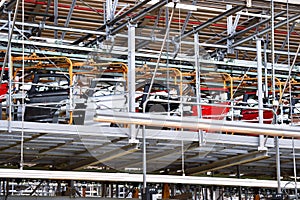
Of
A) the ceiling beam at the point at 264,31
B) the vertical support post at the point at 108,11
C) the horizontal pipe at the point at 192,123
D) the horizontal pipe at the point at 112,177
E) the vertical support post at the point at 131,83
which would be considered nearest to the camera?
the horizontal pipe at the point at 192,123

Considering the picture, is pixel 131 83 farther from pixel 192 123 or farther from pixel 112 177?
pixel 192 123

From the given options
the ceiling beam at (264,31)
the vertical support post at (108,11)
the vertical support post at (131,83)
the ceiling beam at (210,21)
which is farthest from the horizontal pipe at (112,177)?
the vertical support post at (108,11)

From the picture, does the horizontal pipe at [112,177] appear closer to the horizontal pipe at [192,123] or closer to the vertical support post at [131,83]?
the vertical support post at [131,83]

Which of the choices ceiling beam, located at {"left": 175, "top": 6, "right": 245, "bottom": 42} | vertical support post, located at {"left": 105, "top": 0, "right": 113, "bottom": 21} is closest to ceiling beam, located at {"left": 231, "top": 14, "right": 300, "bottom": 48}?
ceiling beam, located at {"left": 175, "top": 6, "right": 245, "bottom": 42}

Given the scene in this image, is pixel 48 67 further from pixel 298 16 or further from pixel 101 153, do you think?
pixel 298 16

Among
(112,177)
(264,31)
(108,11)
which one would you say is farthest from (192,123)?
(108,11)

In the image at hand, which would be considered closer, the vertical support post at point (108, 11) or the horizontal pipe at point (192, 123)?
the horizontal pipe at point (192, 123)

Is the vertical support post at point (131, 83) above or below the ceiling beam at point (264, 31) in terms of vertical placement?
below

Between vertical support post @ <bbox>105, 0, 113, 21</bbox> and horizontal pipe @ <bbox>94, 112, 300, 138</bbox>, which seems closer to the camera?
horizontal pipe @ <bbox>94, 112, 300, 138</bbox>

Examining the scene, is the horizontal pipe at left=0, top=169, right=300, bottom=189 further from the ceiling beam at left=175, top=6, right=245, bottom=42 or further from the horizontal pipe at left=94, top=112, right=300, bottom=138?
the ceiling beam at left=175, top=6, right=245, bottom=42

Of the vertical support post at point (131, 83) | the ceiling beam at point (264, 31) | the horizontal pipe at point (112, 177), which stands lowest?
the horizontal pipe at point (112, 177)

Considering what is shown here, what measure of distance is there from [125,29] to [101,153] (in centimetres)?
174

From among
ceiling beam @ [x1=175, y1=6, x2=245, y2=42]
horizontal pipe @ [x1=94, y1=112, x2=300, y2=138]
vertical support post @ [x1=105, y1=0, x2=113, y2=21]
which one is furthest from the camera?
vertical support post @ [x1=105, y1=0, x2=113, y2=21]

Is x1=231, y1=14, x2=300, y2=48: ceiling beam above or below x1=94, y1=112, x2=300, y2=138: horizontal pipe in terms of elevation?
above
